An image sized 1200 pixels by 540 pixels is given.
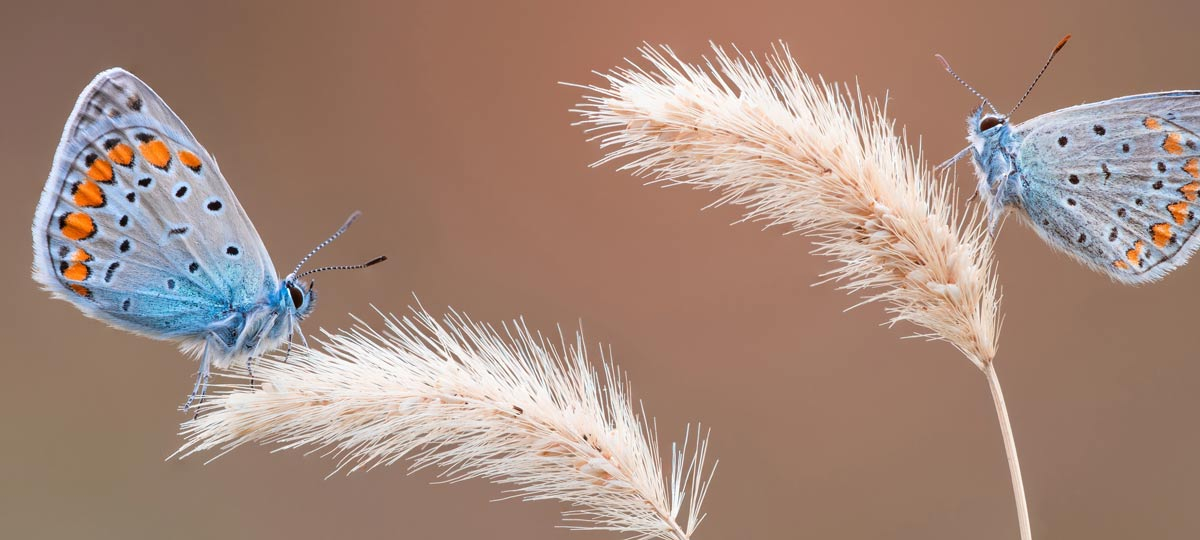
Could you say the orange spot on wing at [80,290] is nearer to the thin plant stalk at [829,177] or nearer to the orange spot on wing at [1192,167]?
the thin plant stalk at [829,177]

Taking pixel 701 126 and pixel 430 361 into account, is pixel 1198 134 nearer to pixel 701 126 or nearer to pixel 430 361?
pixel 701 126

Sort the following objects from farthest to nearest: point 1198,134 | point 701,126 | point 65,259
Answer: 1. point 65,259
2. point 1198,134
3. point 701,126

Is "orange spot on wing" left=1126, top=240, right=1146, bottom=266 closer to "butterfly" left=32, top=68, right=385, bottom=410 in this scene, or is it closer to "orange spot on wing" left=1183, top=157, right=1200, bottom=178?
"orange spot on wing" left=1183, top=157, right=1200, bottom=178

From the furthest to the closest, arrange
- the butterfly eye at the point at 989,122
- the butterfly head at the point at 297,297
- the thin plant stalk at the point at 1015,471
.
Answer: the butterfly head at the point at 297,297 → the butterfly eye at the point at 989,122 → the thin plant stalk at the point at 1015,471

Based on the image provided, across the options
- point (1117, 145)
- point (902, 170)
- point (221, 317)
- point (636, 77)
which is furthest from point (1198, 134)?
point (221, 317)

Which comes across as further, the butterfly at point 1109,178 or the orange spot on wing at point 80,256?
the orange spot on wing at point 80,256

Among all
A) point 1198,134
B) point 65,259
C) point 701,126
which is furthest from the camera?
point 65,259

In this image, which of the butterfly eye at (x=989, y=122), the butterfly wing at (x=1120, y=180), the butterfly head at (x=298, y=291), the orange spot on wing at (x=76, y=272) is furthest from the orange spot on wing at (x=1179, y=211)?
the orange spot on wing at (x=76, y=272)
